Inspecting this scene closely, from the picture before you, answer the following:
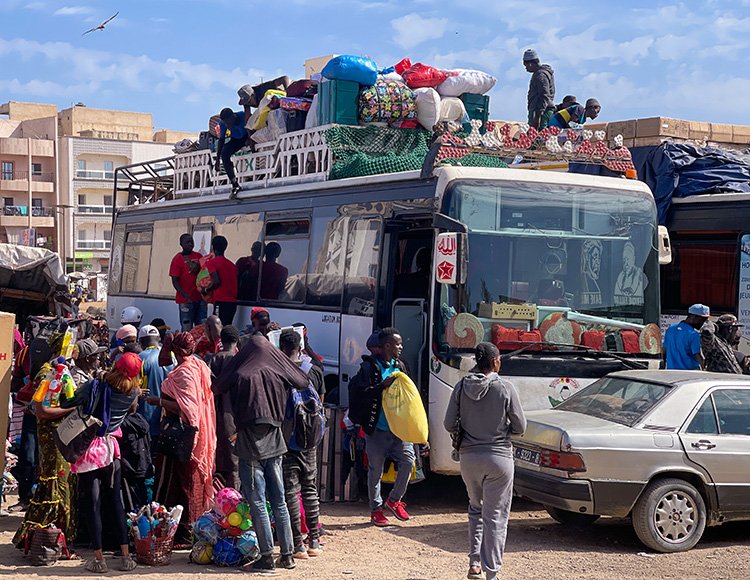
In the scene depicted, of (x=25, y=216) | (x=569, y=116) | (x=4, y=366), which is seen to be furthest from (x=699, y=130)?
(x=25, y=216)

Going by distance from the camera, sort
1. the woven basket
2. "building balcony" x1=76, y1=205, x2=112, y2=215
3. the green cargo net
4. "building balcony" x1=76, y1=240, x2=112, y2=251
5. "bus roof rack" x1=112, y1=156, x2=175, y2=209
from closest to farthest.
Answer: the woven basket → the green cargo net → "bus roof rack" x1=112, y1=156, x2=175, y2=209 → "building balcony" x1=76, y1=240, x2=112, y2=251 → "building balcony" x1=76, y1=205, x2=112, y2=215

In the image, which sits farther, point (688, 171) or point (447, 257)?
point (688, 171)

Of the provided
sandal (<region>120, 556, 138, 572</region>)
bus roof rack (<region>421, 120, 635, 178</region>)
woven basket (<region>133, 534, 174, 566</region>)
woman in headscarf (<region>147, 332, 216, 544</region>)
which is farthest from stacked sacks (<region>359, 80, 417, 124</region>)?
sandal (<region>120, 556, 138, 572</region>)

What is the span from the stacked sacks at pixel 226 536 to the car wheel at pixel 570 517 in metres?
2.85

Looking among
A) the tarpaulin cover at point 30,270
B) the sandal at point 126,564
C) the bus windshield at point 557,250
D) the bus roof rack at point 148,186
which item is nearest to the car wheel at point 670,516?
the bus windshield at point 557,250

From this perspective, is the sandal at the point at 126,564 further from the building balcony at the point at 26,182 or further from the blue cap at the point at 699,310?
the building balcony at the point at 26,182

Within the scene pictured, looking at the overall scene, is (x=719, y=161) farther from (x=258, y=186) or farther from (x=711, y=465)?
(x=711, y=465)

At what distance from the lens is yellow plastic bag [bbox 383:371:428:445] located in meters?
9.58

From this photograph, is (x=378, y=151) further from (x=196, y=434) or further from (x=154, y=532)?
(x=154, y=532)

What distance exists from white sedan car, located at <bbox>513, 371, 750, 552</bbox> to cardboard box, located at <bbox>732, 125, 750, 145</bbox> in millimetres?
11698

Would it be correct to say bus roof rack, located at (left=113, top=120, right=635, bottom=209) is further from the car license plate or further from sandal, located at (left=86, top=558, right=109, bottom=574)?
sandal, located at (left=86, top=558, right=109, bottom=574)

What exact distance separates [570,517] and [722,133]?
11761 millimetres

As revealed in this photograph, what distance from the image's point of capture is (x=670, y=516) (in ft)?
28.7

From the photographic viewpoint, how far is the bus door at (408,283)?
11.0 meters
